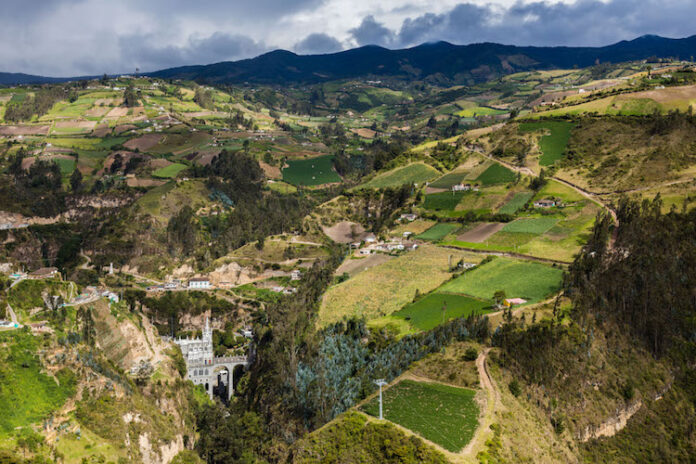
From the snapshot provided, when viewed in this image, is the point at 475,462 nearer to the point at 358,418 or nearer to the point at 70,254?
the point at 358,418

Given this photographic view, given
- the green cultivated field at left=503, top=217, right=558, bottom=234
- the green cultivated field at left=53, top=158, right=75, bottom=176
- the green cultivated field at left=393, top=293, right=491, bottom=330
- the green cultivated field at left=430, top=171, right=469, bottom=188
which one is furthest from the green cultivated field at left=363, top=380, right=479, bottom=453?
the green cultivated field at left=53, top=158, right=75, bottom=176

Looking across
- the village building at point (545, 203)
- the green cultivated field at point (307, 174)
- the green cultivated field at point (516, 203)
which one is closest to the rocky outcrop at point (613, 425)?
the village building at point (545, 203)

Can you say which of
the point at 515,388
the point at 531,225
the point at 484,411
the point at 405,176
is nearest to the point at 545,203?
the point at 531,225

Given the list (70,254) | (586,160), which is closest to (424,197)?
(586,160)

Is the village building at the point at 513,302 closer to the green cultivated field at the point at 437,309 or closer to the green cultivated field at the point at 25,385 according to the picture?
the green cultivated field at the point at 437,309

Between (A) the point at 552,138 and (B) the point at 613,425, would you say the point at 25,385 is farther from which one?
(A) the point at 552,138
